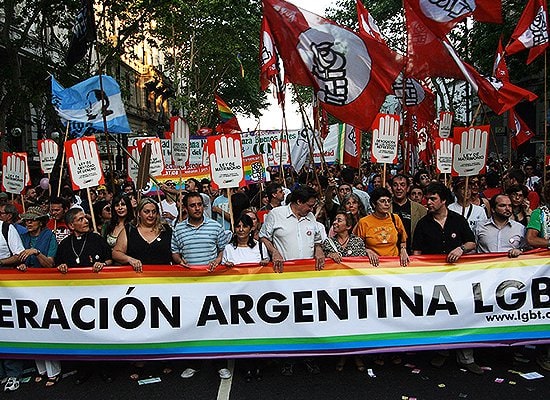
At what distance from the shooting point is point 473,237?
5262 millimetres

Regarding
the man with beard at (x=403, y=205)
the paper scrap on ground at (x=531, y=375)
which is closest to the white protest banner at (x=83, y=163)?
the man with beard at (x=403, y=205)

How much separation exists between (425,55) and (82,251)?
480cm

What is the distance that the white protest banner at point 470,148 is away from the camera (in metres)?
8.10

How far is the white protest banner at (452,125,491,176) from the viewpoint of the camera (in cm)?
810

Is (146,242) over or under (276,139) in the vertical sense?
under

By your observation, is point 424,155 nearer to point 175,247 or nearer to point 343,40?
point 343,40

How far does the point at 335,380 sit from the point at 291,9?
13.5 ft

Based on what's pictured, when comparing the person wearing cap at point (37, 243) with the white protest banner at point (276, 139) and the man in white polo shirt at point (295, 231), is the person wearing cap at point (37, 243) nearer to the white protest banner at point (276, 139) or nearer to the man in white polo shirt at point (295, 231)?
the man in white polo shirt at point (295, 231)

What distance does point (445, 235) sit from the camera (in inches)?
207

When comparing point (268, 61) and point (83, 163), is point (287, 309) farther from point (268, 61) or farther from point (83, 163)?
point (268, 61)

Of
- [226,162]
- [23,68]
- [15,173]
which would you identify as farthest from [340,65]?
[23,68]

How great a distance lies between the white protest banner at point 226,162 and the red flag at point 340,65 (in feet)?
3.70

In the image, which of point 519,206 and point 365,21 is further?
point 365,21

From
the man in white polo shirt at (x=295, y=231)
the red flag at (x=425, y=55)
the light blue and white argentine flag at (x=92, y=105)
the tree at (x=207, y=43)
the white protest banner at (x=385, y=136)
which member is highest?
the tree at (x=207, y=43)
